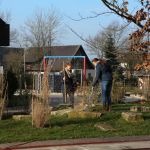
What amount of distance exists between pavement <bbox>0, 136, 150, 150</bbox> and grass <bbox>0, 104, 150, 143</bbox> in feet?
1.40

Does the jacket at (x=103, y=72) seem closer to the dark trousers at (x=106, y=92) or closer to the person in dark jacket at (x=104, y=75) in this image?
the person in dark jacket at (x=104, y=75)

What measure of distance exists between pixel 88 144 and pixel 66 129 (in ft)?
6.27

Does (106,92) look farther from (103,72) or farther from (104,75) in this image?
(103,72)

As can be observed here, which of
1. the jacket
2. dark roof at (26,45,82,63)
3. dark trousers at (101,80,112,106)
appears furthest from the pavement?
dark roof at (26,45,82,63)

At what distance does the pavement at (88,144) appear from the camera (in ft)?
33.5

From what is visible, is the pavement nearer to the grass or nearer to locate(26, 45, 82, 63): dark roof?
the grass

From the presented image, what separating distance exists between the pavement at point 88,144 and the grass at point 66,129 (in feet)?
1.40

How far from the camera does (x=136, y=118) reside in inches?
542

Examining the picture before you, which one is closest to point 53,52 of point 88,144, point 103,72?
point 103,72

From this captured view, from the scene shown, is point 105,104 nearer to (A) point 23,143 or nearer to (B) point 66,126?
(B) point 66,126

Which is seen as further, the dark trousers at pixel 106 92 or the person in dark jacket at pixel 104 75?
the person in dark jacket at pixel 104 75

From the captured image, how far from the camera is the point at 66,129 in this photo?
1248 centimetres

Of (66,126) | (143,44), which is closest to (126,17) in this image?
(143,44)

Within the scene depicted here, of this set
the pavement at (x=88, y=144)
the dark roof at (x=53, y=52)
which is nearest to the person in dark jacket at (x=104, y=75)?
Result: the pavement at (x=88, y=144)
